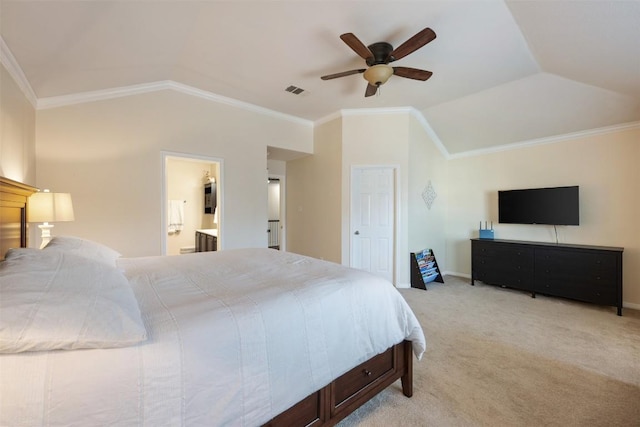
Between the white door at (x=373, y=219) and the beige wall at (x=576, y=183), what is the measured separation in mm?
1626

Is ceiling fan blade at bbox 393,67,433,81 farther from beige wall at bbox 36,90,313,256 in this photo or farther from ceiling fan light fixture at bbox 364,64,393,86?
beige wall at bbox 36,90,313,256

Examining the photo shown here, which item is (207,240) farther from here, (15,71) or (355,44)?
(355,44)

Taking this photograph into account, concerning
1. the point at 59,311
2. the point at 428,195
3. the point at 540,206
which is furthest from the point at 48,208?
the point at 540,206

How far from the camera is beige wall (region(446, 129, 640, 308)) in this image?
3.44 meters

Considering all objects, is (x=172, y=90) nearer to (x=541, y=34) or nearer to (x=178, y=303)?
(x=178, y=303)

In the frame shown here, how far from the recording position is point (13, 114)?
2.21m

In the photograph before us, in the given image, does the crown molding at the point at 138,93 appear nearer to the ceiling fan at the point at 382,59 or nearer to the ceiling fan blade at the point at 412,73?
the ceiling fan at the point at 382,59

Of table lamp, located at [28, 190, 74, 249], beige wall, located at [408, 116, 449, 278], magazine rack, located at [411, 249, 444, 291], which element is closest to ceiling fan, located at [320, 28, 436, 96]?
beige wall, located at [408, 116, 449, 278]

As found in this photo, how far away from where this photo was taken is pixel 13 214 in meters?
2.02

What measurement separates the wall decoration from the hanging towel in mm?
5064

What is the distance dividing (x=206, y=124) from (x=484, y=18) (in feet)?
11.3

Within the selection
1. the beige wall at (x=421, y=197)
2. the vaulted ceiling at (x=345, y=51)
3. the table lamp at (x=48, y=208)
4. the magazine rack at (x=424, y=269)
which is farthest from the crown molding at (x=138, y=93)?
the magazine rack at (x=424, y=269)

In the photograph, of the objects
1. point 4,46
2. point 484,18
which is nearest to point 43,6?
point 4,46

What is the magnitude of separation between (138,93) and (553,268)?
592 centimetres
